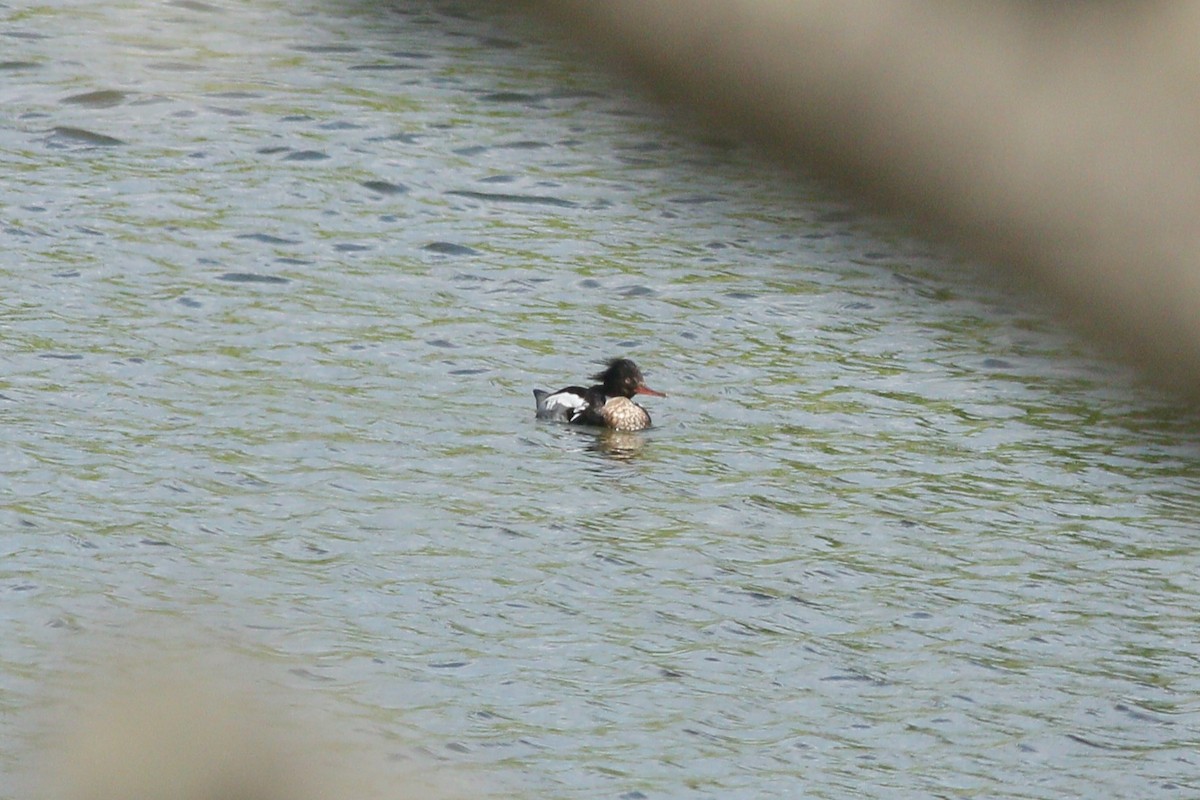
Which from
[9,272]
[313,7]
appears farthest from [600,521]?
[313,7]

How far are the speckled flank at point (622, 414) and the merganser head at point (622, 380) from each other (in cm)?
6

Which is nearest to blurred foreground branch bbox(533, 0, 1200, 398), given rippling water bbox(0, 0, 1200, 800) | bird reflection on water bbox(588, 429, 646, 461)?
rippling water bbox(0, 0, 1200, 800)

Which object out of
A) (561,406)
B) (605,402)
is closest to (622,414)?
(605,402)

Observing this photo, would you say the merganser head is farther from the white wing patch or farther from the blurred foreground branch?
the blurred foreground branch

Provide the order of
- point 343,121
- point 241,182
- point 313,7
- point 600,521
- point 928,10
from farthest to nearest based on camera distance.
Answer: point 343,121 < point 241,182 < point 600,521 < point 313,7 < point 928,10

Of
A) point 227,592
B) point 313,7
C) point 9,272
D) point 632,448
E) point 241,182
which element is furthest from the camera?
point 241,182

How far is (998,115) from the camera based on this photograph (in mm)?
467

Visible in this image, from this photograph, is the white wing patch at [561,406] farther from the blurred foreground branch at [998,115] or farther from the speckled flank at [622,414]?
the blurred foreground branch at [998,115]

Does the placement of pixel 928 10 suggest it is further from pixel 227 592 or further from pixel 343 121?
pixel 343 121

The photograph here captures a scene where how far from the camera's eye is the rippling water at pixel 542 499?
8.85 metres

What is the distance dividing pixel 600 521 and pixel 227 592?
2.63m

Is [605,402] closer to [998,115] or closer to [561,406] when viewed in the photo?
[561,406]

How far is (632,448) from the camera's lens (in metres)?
13.6

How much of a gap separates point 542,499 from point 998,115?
11593 mm
